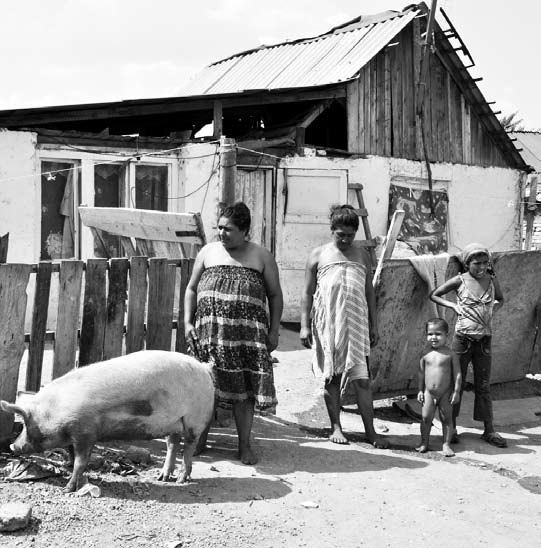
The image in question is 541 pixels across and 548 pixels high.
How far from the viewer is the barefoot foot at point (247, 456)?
5004 mm

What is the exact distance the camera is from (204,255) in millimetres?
5219

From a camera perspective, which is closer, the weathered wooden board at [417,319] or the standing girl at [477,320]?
the standing girl at [477,320]

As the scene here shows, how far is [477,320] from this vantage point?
6.14m

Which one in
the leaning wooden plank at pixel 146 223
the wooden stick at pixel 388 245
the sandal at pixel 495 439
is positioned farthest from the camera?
the wooden stick at pixel 388 245

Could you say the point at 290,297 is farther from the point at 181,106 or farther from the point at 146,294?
the point at 146,294

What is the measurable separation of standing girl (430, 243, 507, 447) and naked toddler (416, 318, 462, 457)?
27cm

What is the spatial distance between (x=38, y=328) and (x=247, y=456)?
163 centimetres

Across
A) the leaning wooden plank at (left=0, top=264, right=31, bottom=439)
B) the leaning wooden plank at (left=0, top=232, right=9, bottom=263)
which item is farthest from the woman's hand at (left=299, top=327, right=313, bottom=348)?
the leaning wooden plank at (left=0, top=232, right=9, bottom=263)

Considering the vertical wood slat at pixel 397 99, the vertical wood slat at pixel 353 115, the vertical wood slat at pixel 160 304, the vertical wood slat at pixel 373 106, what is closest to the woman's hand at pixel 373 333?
the vertical wood slat at pixel 160 304

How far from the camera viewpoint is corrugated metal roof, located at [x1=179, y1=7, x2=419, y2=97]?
12703 mm

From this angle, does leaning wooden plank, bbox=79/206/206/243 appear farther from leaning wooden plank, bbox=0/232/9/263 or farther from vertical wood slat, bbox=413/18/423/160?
vertical wood slat, bbox=413/18/423/160

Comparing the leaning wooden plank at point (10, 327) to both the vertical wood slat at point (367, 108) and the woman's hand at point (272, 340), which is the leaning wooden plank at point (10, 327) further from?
the vertical wood slat at point (367, 108)

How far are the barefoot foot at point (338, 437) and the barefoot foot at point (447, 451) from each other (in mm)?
737

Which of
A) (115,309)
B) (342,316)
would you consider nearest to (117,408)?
(115,309)
